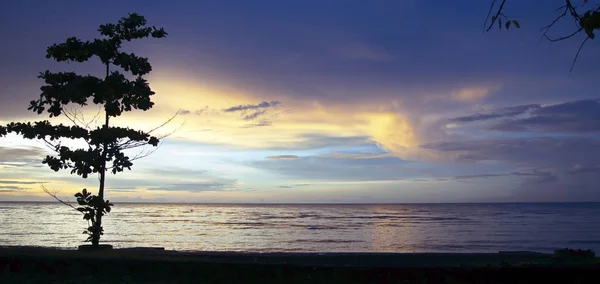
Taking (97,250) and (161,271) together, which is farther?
(97,250)

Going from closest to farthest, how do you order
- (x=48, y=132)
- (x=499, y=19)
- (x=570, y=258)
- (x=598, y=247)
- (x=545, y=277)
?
(x=499, y=19)
(x=545, y=277)
(x=570, y=258)
(x=48, y=132)
(x=598, y=247)

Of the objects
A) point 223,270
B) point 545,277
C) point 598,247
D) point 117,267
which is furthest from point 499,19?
point 598,247

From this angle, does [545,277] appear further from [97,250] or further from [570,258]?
[97,250]

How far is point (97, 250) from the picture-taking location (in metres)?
16.6

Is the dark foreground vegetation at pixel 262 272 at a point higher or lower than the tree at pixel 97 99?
lower

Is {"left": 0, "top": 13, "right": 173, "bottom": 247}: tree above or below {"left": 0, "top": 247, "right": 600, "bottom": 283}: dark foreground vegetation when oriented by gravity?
above

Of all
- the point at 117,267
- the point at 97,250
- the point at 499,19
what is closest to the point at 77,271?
the point at 117,267

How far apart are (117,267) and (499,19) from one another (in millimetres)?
9028

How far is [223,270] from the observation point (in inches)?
393

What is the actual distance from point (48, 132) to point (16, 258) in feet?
23.7

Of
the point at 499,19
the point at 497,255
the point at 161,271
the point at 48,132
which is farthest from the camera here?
the point at 497,255

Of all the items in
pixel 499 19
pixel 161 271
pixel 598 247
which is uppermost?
pixel 499 19

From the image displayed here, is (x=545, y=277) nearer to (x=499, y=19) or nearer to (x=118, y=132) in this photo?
(x=499, y=19)

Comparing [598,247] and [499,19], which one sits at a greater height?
[499,19]
